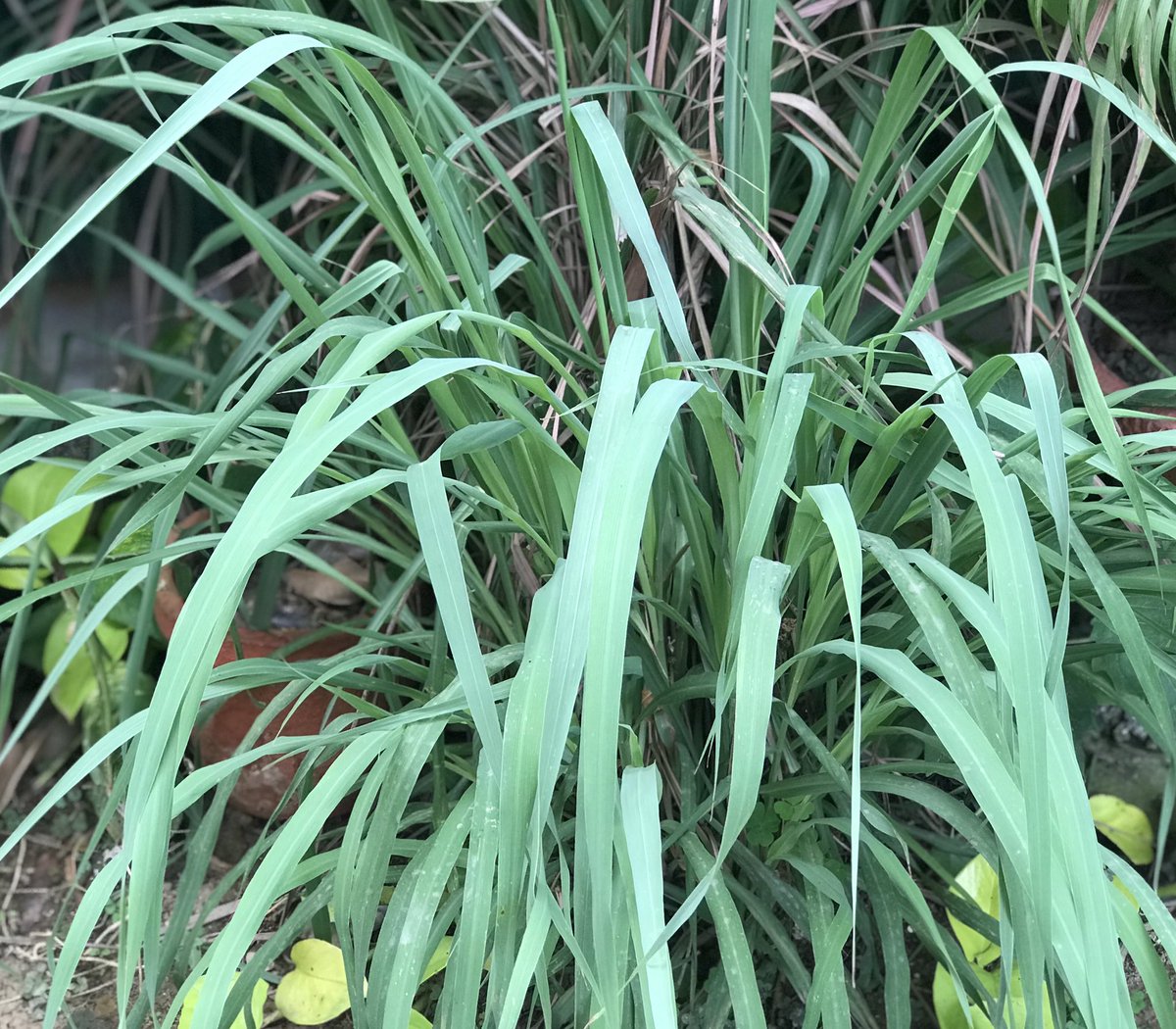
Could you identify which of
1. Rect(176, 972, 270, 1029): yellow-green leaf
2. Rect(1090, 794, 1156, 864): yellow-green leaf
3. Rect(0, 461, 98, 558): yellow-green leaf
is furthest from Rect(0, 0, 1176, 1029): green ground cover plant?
Rect(0, 461, 98, 558): yellow-green leaf

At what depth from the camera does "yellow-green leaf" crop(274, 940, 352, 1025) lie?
83cm

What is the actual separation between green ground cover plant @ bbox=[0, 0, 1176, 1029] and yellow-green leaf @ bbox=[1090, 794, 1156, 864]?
0.17 m

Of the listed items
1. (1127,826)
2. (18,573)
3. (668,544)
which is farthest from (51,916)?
(1127,826)

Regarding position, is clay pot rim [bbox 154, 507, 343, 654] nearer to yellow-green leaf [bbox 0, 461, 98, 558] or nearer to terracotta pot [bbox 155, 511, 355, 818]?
terracotta pot [bbox 155, 511, 355, 818]

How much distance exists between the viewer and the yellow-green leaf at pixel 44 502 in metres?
1.27

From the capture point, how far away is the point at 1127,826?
3.22 ft

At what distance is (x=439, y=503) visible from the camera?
52cm

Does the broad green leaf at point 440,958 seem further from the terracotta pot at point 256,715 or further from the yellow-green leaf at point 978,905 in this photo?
the yellow-green leaf at point 978,905

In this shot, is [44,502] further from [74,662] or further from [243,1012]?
[243,1012]

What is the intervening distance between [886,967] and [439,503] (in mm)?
445

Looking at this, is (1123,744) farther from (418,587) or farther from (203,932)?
(203,932)

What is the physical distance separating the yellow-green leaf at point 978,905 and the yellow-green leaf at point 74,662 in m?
0.95

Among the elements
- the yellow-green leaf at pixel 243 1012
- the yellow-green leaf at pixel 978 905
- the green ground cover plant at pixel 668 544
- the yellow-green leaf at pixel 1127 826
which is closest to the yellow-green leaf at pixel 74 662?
the green ground cover plant at pixel 668 544

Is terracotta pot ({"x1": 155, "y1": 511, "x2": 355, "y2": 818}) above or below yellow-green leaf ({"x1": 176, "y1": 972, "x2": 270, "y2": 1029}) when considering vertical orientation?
above
